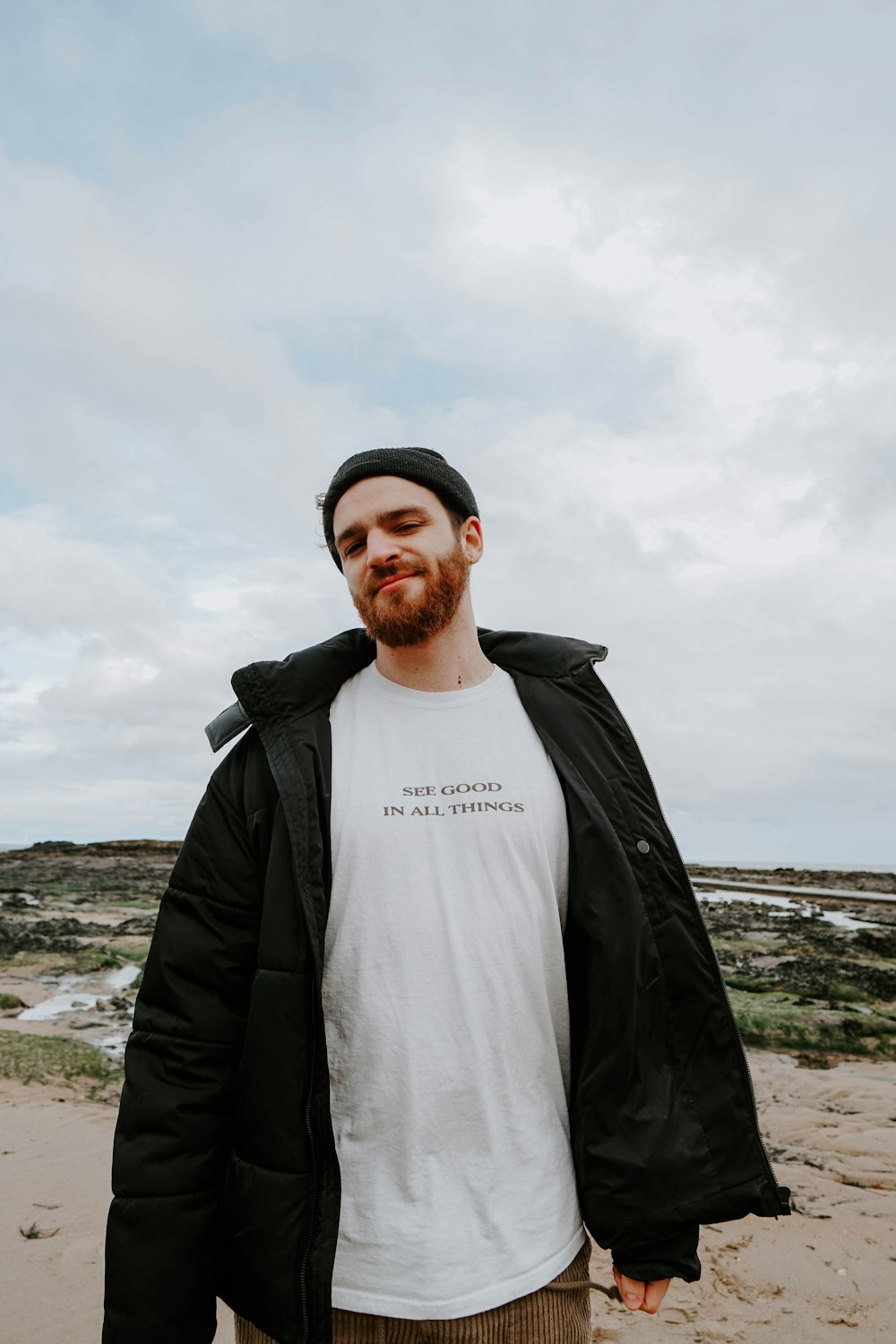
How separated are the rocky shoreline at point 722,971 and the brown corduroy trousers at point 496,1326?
5334 mm

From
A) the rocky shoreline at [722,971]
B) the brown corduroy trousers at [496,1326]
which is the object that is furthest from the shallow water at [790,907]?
the brown corduroy trousers at [496,1326]

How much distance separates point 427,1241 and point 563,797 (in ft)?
3.39

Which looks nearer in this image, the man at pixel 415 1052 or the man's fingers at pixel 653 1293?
the man at pixel 415 1052

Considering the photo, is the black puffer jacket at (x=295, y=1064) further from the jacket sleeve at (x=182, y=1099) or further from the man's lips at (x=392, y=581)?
the man's lips at (x=392, y=581)

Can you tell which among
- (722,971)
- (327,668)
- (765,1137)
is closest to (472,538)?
(327,668)

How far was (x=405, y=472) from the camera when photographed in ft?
8.00

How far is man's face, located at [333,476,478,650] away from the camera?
2299 millimetres

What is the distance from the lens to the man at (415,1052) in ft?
5.83

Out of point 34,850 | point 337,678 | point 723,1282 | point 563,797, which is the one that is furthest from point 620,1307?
point 34,850

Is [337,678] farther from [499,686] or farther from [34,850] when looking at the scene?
[34,850]

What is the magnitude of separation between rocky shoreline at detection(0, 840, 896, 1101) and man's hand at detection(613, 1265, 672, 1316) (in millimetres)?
5493

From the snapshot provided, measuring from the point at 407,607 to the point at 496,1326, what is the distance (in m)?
1.65

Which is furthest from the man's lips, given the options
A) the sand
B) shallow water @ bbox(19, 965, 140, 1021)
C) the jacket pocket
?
shallow water @ bbox(19, 965, 140, 1021)

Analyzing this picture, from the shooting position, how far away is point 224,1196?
1873 millimetres
